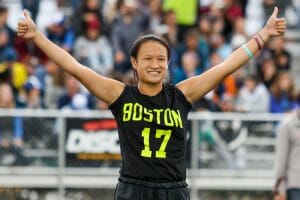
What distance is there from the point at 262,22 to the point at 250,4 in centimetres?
72

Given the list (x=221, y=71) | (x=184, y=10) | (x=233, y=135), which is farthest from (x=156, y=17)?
(x=221, y=71)

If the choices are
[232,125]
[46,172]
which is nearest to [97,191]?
[46,172]

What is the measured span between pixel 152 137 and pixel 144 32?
32.6 feet

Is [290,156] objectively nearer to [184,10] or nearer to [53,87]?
[53,87]

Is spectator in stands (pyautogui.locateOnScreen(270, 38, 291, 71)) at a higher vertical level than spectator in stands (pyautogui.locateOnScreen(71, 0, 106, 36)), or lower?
lower

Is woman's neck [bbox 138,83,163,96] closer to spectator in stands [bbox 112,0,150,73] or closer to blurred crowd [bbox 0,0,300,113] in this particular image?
blurred crowd [bbox 0,0,300,113]

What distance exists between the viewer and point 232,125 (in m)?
14.4

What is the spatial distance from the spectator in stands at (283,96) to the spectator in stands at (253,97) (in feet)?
0.37

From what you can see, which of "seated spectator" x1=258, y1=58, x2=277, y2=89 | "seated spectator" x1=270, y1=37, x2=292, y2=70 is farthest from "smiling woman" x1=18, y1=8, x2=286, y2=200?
"seated spectator" x1=270, y1=37, x2=292, y2=70

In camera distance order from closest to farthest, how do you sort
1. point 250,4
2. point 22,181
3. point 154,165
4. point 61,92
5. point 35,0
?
point 154,165 < point 22,181 < point 61,92 < point 35,0 < point 250,4

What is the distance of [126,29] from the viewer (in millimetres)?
→ 18297

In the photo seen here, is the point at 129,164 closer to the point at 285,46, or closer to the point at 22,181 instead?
the point at 22,181

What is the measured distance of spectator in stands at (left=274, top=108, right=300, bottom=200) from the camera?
443 inches

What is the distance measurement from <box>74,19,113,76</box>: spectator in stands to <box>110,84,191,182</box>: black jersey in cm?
985
